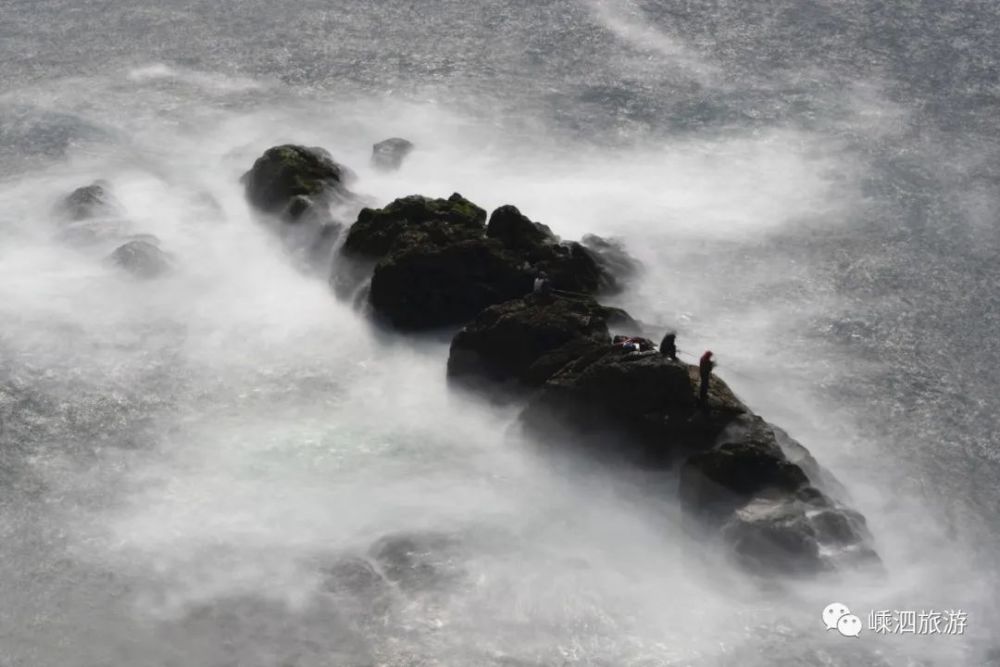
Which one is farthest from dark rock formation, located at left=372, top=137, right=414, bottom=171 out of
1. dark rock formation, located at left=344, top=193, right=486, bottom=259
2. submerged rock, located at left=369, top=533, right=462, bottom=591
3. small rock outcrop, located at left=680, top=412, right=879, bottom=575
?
small rock outcrop, located at left=680, top=412, right=879, bottom=575

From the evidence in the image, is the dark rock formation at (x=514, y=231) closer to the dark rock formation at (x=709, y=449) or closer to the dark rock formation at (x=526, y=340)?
the dark rock formation at (x=526, y=340)

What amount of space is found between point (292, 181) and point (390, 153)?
24.8 ft

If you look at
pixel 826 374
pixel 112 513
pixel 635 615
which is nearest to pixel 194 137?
pixel 112 513

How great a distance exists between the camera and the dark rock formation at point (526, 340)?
129 feet

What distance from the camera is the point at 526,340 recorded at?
4006 centimetres

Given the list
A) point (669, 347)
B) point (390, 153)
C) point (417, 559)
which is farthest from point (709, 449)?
point (390, 153)

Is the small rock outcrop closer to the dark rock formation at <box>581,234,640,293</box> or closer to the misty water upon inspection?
the misty water

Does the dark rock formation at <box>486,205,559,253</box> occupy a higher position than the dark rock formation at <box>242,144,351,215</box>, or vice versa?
the dark rock formation at <box>242,144,351,215</box>

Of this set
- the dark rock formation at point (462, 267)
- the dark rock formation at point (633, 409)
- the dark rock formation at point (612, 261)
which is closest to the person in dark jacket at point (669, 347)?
the dark rock formation at point (633, 409)

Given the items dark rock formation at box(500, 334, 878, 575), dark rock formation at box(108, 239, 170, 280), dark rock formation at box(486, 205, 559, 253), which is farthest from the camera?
dark rock formation at box(108, 239, 170, 280)

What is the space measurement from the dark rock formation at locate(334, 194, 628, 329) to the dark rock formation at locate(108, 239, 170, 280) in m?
9.35

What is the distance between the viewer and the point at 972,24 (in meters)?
74.2

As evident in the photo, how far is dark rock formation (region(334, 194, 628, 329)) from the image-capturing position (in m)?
43.9

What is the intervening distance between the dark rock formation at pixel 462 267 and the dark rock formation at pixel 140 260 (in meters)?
9.35
